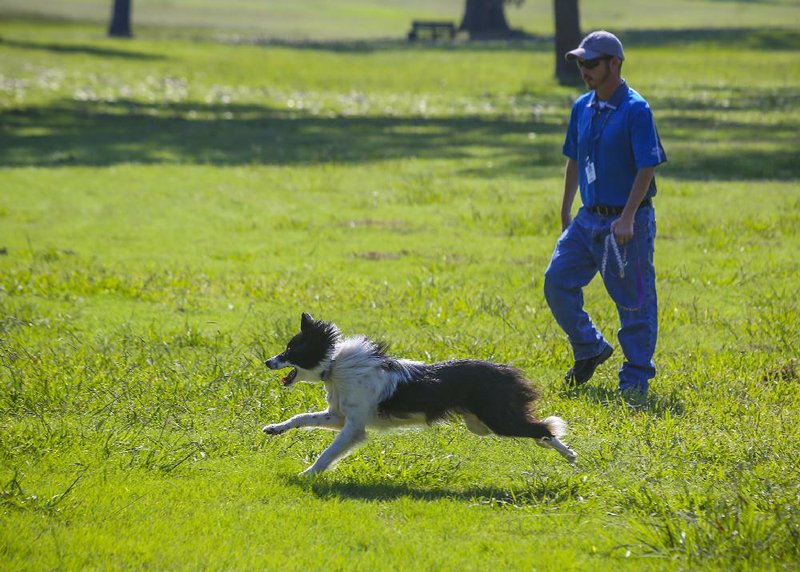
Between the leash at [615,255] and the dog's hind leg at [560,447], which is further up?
the leash at [615,255]

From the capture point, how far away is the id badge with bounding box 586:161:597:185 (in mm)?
8055

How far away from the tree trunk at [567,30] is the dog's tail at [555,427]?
26.9 m

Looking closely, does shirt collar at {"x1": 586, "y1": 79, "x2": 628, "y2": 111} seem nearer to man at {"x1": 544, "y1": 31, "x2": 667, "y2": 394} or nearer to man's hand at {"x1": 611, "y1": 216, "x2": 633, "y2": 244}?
man at {"x1": 544, "y1": 31, "x2": 667, "y2": 394}

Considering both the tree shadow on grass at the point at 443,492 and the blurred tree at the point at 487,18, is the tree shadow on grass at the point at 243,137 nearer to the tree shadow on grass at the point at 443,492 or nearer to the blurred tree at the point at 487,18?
the tree shadow on grass at the point at 443,492

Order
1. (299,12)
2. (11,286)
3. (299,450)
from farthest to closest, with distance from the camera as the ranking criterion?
(299,12)
(11,286)
(299,450)

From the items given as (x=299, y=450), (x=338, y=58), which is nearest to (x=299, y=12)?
(x=338, y=58)

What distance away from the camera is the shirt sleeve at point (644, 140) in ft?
25.3

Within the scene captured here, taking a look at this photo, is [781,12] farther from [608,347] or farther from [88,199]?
[608,347]

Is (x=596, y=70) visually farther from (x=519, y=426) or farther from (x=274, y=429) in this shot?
(x=274, y=429)

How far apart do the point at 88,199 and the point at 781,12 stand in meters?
63.0

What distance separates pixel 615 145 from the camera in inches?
313

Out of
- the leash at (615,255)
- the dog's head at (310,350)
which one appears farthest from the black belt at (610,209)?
the dog's head at (310,350)

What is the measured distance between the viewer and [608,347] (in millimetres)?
8453

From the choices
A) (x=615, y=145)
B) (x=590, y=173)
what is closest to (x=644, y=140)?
(x=615, y=145)
